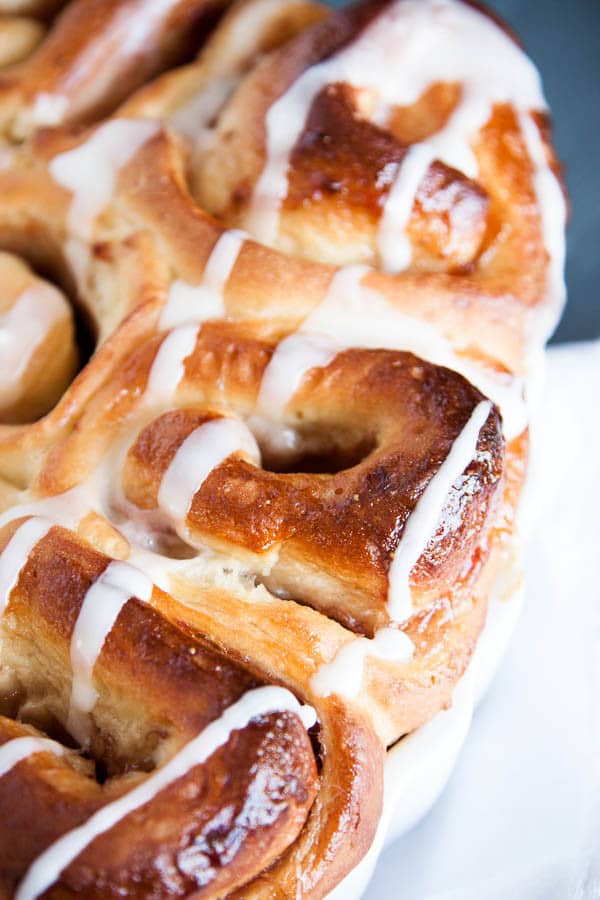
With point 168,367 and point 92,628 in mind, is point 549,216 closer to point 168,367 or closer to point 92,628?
point 168,367

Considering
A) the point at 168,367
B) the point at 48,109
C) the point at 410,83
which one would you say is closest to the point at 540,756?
the point at 168,367

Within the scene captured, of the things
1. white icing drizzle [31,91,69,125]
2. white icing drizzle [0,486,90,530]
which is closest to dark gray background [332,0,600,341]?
white icing drizzle [31,91,69,125]

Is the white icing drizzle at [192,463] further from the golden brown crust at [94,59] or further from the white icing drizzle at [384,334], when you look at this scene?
the golden brown crust at [94,59]

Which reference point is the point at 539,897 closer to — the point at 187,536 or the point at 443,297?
the point at 187,536

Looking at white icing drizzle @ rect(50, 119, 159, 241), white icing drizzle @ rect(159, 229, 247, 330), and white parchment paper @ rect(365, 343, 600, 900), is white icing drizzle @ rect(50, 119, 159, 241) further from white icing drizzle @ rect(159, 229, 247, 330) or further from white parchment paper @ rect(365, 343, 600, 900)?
white parchment paper @ rect(365, 343, 600, 900)

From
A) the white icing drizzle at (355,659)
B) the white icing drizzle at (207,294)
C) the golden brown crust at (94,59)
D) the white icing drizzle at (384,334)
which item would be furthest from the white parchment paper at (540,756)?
the golden brown crust at (94,59)

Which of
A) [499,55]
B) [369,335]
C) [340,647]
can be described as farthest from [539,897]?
[499,55]
